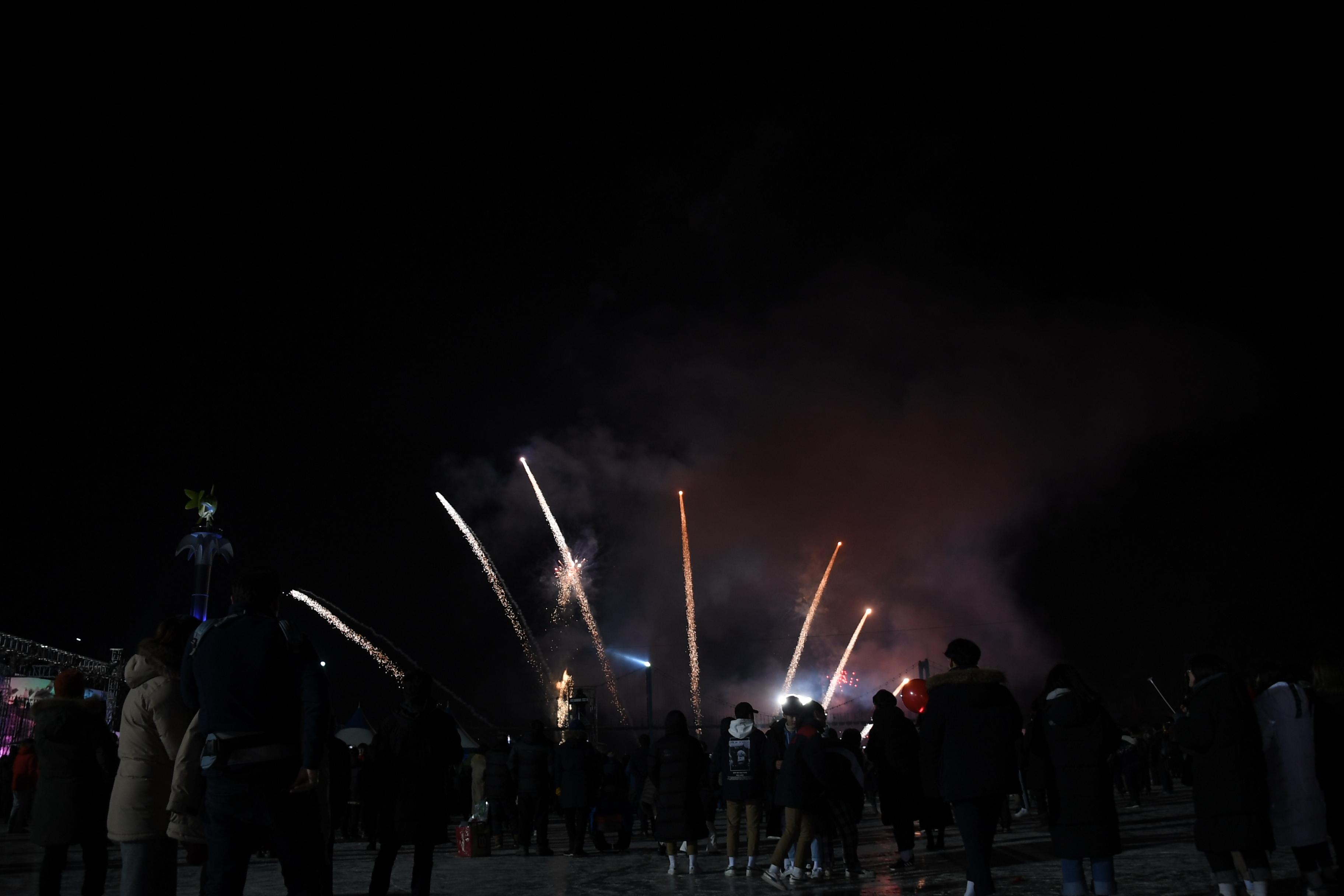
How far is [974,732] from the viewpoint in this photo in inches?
281

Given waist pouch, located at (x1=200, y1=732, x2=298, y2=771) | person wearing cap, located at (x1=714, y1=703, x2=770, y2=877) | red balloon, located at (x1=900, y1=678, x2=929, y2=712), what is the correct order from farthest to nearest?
red balloon, located at (x1=900, y1=678, x2=929, y2=712) < person wearing cap, located at (x1=714, y1=703, x2=770, y2=877) < waist pouch, located at (x1=200, y1=732, x2=298, y2=771)

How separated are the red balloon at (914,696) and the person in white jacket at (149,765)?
10981 mm

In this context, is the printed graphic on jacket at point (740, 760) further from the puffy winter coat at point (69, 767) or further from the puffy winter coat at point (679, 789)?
the puffy winter coat at point (69, 767)

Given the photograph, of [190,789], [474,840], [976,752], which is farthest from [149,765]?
[474,840]

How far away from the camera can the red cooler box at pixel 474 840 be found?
1389 cm

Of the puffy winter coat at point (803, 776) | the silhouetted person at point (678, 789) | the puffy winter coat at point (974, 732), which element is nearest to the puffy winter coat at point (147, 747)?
the puffy winter coat at point (974, 732)

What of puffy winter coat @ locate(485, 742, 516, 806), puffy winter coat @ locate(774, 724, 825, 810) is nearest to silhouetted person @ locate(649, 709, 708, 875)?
puffy winter coat @ locate(774, 724, 825, 810)

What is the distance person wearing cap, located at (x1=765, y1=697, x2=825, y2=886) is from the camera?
9.46 metres

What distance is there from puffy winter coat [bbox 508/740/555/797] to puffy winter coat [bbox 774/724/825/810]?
18.1 feet

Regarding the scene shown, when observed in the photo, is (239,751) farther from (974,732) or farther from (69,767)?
(974,732)

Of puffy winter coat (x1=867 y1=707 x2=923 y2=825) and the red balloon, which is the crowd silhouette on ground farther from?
the red balloon

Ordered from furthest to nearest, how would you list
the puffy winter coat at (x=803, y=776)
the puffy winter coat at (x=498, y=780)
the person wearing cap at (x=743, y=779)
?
the puffy winter coat at (x=498, y=780) → the person wearing cap at (x=743, y=779) → the puffy winter coat at (x=803, y=776)

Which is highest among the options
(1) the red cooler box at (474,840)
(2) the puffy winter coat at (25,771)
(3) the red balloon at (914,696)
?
(3) the red balloon at (914,696)

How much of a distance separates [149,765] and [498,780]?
1069 centimetres
